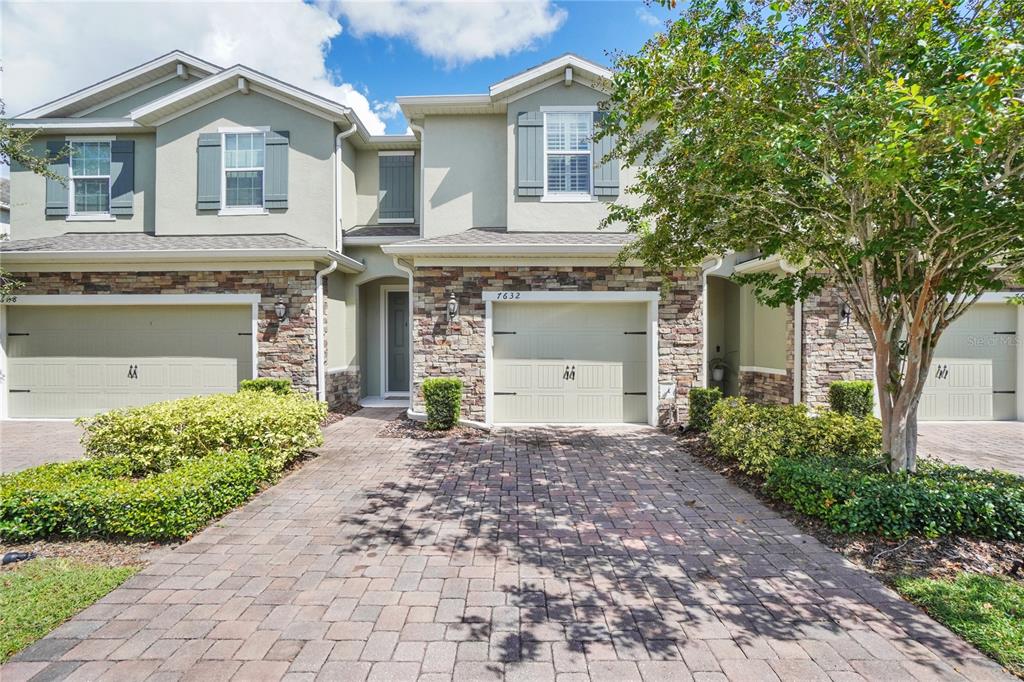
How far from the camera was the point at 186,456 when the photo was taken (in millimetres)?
5094

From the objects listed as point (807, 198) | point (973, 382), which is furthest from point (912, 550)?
point (973, 382)

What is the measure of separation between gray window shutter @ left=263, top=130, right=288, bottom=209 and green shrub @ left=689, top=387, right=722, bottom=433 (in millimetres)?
8848

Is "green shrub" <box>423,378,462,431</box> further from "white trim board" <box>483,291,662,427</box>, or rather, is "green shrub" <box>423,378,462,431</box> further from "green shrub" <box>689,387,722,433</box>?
"green shrub" <box>689,387,722,433</box>

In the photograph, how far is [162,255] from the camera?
834 centimetres

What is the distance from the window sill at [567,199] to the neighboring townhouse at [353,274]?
0.07 meters

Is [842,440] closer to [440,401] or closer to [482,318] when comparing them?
[482,318]

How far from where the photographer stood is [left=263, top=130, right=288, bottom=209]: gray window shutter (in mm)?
9445

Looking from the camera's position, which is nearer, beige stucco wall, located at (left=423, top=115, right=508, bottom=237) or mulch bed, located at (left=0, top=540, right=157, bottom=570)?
mulch bed, located at (left=0, top=540, right=157, bottom=570)

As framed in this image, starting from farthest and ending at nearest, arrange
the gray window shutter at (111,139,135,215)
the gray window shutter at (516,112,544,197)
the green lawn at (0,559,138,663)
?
the gray window shutter at (111,139,135,215)
the gray window shutter at (516,112,544,197)
the green lawn at (0,559,138,663)

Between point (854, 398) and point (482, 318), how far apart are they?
661cm

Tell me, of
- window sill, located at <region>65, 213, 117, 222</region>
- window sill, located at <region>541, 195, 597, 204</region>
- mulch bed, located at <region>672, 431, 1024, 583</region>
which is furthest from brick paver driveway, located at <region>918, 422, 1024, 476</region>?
window sill, located at <region>65, 213, 117, 222</region>

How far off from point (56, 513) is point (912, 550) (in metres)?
6.93

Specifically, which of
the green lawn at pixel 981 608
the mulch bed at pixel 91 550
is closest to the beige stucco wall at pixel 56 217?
the mulch bed at pixel 91 550

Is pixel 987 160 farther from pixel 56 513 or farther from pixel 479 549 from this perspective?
pixel 56 513
